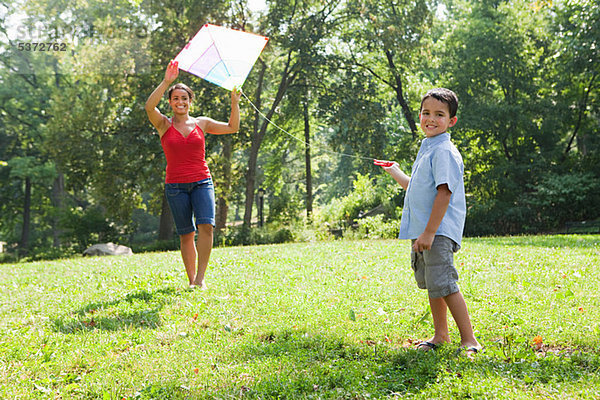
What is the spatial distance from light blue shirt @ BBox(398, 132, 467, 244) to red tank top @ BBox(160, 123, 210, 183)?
2503mm

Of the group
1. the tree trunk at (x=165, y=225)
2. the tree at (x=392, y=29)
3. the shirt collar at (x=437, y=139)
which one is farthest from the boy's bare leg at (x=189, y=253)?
the tree trunk at (x=165, y=225)

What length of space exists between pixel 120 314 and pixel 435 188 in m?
2.87

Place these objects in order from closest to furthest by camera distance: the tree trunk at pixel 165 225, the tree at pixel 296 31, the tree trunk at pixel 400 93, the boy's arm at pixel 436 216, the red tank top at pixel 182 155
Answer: the boy's arm at pixel 436 216, the red tank top at pixel 182 155, the tree at pixel 296 31, the tree trunk at pixel 400 93, the tree trunk at pixel 165 225

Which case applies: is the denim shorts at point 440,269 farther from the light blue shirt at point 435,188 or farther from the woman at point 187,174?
the woman at point 187,174

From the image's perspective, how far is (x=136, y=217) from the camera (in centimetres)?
3844

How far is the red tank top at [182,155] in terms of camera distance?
4926 millimetres

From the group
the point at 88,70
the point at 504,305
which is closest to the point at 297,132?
the point at 88,70

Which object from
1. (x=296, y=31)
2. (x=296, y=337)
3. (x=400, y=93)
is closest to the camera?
(x=296, y=337)

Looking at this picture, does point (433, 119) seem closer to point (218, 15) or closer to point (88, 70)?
point (218, 15)

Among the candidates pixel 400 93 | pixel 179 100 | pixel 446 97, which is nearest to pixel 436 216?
pixel 446 97

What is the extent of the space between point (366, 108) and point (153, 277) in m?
13.9

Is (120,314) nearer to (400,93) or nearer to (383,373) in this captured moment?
(383,373)

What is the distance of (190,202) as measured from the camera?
5.11 m

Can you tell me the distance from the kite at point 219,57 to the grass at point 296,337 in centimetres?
229
